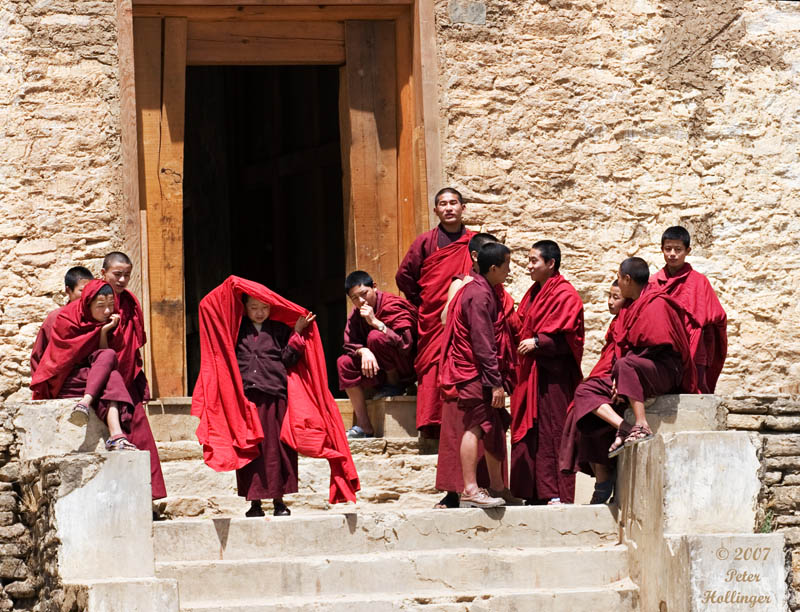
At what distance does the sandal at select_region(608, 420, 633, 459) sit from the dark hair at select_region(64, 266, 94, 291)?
113 inches

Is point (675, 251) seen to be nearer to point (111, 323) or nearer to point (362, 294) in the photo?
point (362, 294)

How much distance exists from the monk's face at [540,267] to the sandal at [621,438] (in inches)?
44.2

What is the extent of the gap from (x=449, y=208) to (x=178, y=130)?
6.27 feet

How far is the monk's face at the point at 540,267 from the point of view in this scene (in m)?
8.38

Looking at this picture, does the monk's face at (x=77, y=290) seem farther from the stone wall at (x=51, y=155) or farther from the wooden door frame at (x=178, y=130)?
the wooden door frame at (x=178, y=130)

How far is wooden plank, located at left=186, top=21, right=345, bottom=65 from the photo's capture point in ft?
32.7

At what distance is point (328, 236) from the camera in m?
13.3

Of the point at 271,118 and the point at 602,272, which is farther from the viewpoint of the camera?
the point at 271,118

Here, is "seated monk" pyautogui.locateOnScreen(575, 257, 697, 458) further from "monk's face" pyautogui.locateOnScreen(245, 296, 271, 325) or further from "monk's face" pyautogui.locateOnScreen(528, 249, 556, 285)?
"monk's face" pyautogui.locateOnScreen(245, 296, 271, 325)

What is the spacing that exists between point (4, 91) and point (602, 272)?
3661mm

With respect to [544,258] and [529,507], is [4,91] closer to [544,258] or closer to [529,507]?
[544,258]

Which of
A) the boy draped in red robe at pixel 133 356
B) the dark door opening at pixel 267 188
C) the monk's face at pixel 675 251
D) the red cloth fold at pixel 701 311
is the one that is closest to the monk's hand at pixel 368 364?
the boy draped in red robe at pixel 133 356

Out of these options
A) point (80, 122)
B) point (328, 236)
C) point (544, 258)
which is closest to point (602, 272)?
point (544, 258)

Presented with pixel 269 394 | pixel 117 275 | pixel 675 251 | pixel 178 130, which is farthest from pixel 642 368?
pixel 178 130
